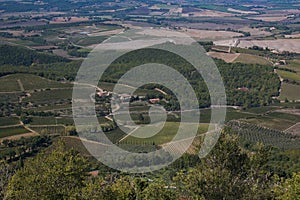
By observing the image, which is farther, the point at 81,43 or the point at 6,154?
the point at 81,43

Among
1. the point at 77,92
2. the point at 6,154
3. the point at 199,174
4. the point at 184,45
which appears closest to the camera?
the point at 199,174

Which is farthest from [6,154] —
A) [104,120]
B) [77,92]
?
[77,92]

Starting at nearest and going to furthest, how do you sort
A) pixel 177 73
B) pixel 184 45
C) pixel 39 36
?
pixel 177 73, pixel 184 45, pixel 39 36

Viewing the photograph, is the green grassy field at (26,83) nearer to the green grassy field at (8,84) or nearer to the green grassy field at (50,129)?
the green grassy field at (8,84)

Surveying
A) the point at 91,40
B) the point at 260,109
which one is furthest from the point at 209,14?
the point at 260,109

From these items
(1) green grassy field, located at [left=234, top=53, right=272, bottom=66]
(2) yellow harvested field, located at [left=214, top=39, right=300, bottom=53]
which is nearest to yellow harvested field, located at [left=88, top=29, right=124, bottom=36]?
(2) yellow harvested field, located at [left=214, top=39, right=300, bottom=53]

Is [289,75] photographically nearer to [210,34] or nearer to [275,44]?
[275,44]

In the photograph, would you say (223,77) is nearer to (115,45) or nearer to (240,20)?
(115,45)
